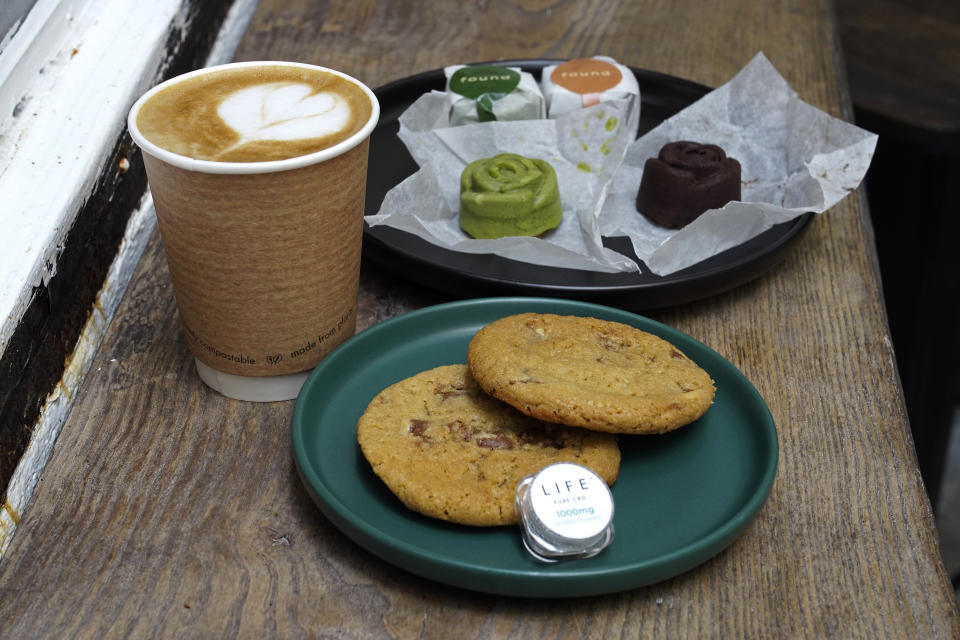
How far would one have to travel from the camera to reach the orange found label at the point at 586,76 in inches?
60.9

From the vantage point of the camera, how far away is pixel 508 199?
1.32 meters

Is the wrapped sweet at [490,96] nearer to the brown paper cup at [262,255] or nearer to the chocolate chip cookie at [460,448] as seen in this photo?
the brown paper cup at [262,255]

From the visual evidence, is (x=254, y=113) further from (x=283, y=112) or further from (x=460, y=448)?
(x=460, y=448)

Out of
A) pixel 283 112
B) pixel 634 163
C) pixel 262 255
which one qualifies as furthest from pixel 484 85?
pixel 262 255

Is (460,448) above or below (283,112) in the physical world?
below

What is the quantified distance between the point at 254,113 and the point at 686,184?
67cm

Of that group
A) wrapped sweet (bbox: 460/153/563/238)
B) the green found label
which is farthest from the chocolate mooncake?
the green found label

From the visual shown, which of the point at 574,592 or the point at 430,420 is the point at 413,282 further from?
the point at 574,592

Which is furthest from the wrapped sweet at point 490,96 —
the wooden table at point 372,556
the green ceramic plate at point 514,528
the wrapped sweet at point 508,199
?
the green ceramic plate at point 514,528

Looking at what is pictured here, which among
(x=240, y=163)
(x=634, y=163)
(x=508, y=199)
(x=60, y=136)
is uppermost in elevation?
(x=240, y=163)

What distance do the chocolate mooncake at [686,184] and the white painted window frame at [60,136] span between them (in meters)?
0.72

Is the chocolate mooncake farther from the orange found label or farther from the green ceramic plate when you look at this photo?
the green ceramic plate

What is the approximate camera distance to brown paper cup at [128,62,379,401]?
2.78 ft

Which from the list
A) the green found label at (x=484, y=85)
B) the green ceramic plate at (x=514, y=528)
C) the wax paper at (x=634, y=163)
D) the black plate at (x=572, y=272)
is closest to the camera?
the green ceramic plate at (x=514, y=528)
